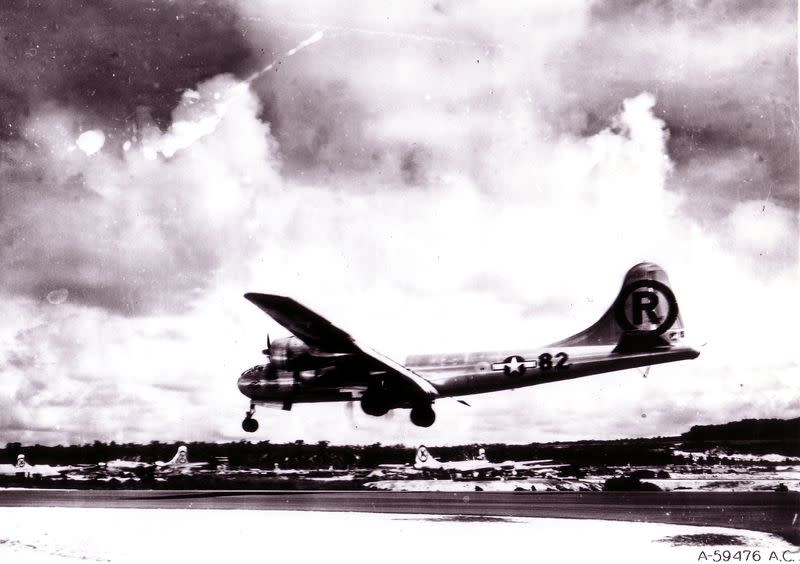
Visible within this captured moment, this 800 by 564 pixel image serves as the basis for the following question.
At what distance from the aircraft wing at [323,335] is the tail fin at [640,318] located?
114 inches

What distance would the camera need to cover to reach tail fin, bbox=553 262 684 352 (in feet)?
40.8

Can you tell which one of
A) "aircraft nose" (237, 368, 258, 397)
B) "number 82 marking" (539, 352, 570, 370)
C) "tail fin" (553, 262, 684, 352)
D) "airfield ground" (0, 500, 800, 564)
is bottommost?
"airfield ground" (0, 500, 800, 564)

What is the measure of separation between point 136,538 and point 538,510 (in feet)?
22.9

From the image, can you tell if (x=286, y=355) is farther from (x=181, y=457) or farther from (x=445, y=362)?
(x=445, y=362)

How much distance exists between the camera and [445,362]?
13.1 m

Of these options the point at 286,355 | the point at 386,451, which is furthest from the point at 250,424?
the point at 386,451

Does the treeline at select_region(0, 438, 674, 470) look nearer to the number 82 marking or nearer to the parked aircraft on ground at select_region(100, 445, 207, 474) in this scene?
the parked aircraft on ground at select_region(100, 445, 207, 474)

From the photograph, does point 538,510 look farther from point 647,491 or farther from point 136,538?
point 136,538

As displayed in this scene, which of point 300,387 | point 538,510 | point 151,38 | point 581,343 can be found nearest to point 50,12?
point 151,38

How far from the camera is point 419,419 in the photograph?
42.5 ft

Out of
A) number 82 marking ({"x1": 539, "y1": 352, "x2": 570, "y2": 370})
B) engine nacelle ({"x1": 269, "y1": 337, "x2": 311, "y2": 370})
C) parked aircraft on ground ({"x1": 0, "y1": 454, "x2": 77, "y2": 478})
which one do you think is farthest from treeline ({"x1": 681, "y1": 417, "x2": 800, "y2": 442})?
parked aircraft on ground ({"x1": 0, "y1": 454, "x2": 77, "y2": 478})

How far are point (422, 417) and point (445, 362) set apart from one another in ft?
3.64

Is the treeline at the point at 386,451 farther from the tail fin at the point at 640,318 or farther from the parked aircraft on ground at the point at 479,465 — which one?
the tail fin at the point at 640,318

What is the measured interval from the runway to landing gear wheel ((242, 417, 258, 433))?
5.01 feet
